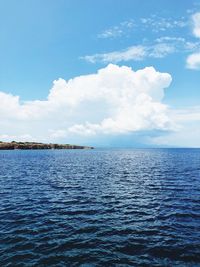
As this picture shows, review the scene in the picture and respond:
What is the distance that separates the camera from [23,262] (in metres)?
17.9

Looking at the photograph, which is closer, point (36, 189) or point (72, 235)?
point (72, 235)

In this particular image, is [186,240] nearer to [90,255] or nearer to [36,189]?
[90,255]

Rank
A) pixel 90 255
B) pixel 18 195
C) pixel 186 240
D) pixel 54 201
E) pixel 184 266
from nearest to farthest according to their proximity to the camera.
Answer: pixel 184 266, pixel 90 255, pixel 186 240, pixel 54 201, pixel 18 195

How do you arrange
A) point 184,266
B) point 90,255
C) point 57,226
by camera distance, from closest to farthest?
point 184,266
point 90,255
point 57,226

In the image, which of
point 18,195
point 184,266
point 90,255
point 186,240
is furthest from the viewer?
point 18,195

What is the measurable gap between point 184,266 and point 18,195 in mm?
30572

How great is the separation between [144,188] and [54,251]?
30126 millimetres

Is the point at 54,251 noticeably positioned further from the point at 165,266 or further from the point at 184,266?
the point at 184,266

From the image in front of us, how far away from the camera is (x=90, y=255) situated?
19250mm

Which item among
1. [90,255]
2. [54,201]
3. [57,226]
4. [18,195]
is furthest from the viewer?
[18,195]

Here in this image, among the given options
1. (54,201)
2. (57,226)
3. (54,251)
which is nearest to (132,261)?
(54,251)

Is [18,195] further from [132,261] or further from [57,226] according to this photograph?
[132,261]

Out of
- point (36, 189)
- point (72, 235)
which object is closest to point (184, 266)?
point (72, 235)

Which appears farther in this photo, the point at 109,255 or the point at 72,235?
the point at 72,235
